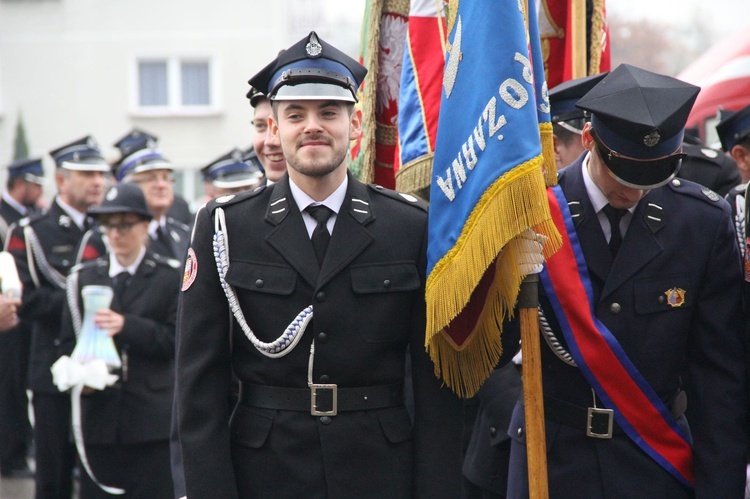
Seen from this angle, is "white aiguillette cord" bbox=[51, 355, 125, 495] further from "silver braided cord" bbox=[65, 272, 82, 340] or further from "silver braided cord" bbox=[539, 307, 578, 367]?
"silver braided cord" bbox=[539, 307, 578, 367]

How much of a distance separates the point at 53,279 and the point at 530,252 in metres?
5.02

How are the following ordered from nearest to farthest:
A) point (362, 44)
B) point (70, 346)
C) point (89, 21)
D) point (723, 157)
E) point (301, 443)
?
point (301, 443) < point (362, 44) < point (723, 157) < point (70, 346) < point (89, 21)

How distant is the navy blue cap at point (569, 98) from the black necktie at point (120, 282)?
294 centimetres

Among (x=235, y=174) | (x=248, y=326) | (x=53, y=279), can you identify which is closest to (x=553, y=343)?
(x=248, y=326)

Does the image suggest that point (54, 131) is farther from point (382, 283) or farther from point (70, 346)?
point (382, 283)

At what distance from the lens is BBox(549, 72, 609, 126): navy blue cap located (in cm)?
453

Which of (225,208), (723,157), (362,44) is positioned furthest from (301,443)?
(723,157)

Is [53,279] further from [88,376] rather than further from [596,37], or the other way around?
[596,37]

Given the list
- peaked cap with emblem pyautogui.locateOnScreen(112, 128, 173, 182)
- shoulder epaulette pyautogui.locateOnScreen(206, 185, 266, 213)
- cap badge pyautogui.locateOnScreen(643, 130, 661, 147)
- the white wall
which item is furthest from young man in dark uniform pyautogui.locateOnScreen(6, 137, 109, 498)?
the white wall

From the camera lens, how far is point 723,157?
5.98 m

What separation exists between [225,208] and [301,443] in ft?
2.55

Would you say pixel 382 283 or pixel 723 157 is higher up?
pixel 723 157

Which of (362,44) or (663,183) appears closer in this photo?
(663,183)

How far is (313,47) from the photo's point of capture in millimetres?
3768
